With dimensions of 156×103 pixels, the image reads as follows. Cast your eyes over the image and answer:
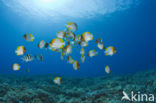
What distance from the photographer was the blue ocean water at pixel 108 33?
131 feet

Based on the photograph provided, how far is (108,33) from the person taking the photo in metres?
59.1

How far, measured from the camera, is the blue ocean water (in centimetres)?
3994

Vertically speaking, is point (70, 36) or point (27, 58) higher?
point (70, 36)

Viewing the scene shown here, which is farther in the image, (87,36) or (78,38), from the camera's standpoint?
(78,38)

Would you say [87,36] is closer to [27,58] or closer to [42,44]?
[42,44]

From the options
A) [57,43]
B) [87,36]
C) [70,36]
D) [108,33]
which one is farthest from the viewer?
[108,33]

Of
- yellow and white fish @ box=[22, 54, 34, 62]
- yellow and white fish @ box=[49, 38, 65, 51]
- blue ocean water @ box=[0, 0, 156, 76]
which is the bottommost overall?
yellow and white fish @ box=[22, 54, 34, 62]

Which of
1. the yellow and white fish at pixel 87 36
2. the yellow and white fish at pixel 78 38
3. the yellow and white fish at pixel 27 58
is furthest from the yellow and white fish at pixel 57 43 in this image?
the yellow and white fish at pixel 27 58

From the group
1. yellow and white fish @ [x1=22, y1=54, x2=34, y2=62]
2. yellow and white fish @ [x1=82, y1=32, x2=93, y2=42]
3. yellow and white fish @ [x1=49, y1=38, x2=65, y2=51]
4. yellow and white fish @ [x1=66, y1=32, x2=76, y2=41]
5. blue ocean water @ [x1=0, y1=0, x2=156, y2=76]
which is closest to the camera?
yellow and white fish @ [x1=49, y1=38, x2=65, y2=51]

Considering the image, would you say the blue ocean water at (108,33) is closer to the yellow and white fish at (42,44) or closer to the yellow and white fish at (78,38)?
the yellow and white fish at (42,44)

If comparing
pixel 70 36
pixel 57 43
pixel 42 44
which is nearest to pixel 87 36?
pixel 70 36

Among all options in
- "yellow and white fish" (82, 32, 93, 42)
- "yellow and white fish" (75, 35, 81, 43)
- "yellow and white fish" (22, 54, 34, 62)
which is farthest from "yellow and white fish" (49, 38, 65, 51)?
"yellow and white fish" (22, 54, 34, 62)

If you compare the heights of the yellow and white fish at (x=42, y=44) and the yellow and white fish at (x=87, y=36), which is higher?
the yellow and white fish at (x=87, y=36)

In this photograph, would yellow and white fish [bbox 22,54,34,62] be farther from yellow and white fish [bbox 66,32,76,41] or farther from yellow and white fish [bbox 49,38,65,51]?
yellow and white fish [bbox 66,32,76,41]
